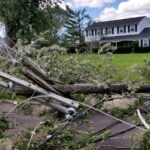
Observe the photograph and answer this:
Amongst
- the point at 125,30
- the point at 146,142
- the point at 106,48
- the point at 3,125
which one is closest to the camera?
the point at 146,142

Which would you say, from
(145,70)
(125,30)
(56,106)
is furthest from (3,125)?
(125,30)

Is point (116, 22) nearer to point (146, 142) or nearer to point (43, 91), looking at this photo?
point (43, 91)

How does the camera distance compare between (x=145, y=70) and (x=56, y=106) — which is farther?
(x=145, y=70)

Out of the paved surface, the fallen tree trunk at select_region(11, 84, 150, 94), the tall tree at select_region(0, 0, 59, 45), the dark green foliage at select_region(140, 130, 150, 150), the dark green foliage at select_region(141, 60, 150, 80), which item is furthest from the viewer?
the tall tree at select_region(0, 0, 59, 45)

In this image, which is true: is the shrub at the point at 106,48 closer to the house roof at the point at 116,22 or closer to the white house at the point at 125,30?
the white house at the point at 125,30

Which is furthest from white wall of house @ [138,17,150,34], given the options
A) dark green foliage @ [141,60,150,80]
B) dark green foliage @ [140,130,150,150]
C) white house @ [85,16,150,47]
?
dark green foliage @ [140,130,150,150]

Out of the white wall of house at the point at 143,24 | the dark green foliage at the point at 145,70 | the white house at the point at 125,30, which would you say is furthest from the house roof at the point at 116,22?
the dark green foliage at the point at 145,70

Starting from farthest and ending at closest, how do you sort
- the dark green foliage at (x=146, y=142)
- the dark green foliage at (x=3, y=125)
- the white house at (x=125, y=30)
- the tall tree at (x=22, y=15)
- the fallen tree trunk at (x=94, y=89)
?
the white house at (x=125, y=30)
the tall tree at (x=22, y=15)
the dark green foliage at (x=3, y=125)
the fallen tree trunk at (x=94, y=89)
the dark green foliage at (x=146, y=142)

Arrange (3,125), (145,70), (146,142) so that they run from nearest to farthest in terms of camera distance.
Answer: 1. (146,142)
2. (3,125)
3. (145,70)

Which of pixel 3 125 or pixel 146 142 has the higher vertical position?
pixel 146 142

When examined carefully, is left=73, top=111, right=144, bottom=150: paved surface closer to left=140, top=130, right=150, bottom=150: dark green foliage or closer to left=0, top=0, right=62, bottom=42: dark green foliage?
left=140, top=130, right=150, bottom=150: dark green foliage

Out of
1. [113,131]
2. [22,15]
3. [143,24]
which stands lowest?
[113,131]

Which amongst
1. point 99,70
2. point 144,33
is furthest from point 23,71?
point 144,33

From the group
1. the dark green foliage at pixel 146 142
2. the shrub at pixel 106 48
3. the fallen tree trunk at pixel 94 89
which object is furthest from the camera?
the shrub at pixel 106 48
